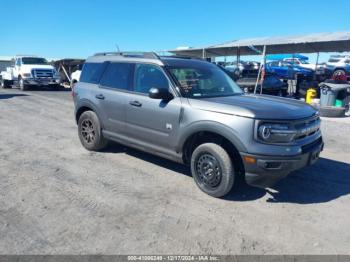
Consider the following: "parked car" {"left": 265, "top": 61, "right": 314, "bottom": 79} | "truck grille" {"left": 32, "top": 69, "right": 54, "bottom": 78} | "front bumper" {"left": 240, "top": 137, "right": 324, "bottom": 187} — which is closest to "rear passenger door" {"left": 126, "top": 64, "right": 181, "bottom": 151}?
"front bumper" {"left": 240, "top": 137, "right": 324, "bottom": 187}

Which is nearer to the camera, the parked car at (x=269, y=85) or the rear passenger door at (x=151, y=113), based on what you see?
the rear passenger door at (x=151, y=113)

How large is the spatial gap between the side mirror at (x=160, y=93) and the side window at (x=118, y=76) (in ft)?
3.15

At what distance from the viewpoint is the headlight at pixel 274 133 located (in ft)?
12.8

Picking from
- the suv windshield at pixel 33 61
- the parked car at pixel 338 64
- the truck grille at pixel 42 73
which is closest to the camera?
the truck grille at pixel 42 73

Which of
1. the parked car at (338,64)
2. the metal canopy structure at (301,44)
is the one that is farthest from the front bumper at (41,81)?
the parked car at (338,64)

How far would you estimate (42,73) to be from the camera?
20.9 meters

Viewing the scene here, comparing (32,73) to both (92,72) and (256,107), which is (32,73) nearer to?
(92,72)

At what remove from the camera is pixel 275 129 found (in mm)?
3930

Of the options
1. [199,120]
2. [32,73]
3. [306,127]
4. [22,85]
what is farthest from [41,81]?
[306,127]

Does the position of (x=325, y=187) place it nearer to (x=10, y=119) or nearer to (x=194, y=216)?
(x=194, y=216)

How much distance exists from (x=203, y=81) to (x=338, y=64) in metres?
24.5

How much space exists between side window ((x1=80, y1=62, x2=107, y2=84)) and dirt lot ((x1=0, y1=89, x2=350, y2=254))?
1.44 metres

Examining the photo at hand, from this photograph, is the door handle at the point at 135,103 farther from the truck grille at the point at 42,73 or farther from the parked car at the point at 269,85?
the truck grille at the point at 42,73

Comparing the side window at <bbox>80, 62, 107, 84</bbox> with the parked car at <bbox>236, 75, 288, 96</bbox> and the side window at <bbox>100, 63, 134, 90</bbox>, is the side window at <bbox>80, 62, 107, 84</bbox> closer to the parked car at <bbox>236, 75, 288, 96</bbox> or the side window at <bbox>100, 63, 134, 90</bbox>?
the side window at <bbox>100, 63, 134, 90</bbox>
